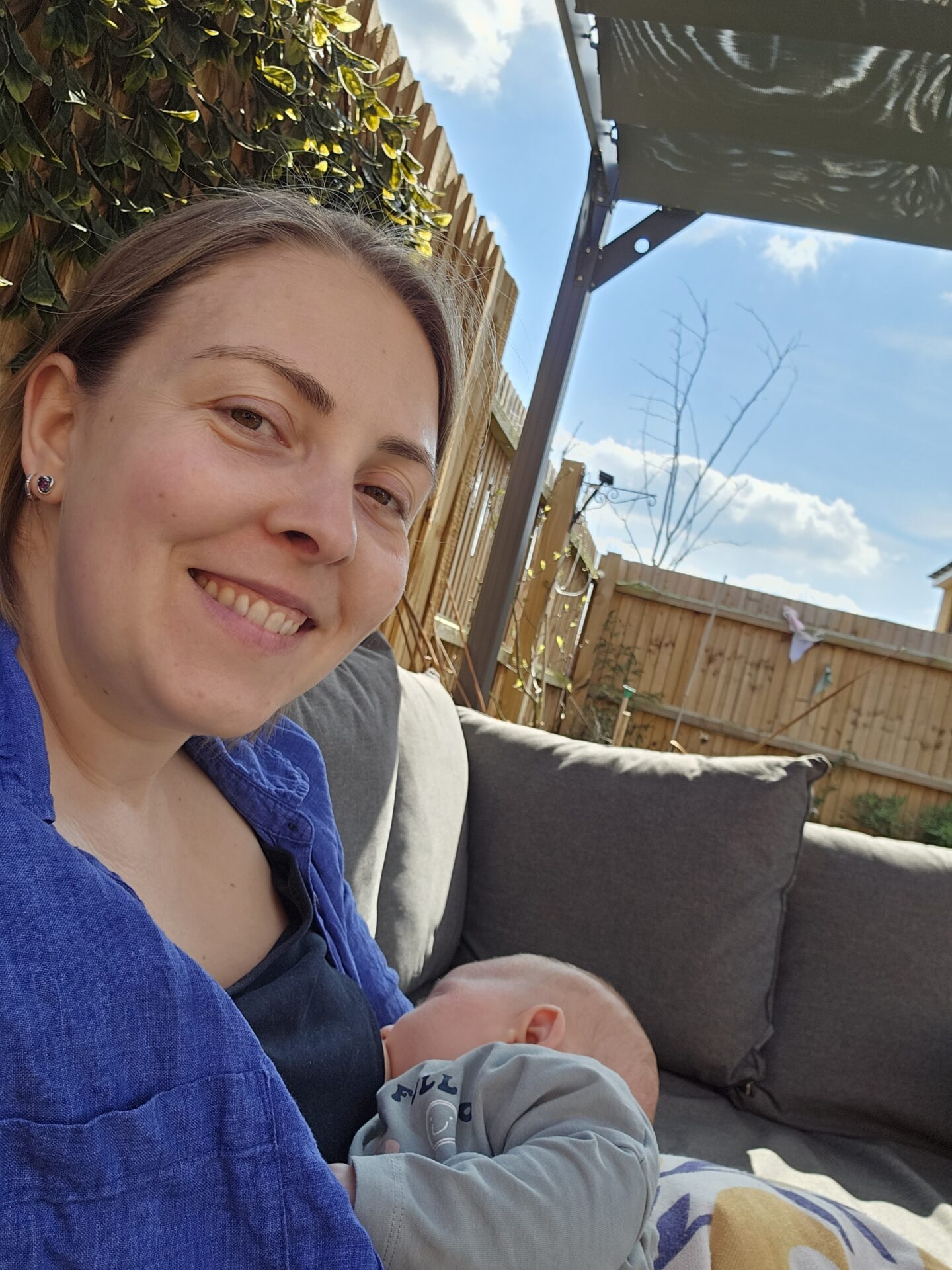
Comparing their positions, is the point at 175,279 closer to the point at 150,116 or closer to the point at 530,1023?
the point at 530,1023

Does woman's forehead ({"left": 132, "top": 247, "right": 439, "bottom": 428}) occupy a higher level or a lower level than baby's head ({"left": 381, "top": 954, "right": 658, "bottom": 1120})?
higher

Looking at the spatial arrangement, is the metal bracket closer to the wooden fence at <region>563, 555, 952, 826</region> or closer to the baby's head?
the baby's head

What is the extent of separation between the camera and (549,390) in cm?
407

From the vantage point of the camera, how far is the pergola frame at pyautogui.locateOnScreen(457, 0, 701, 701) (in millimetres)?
4055

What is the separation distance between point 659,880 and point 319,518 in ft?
5.70

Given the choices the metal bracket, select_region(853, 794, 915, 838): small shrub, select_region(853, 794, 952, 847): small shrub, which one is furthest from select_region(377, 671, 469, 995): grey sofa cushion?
select_region(853, 794, 915, 838): small shrub

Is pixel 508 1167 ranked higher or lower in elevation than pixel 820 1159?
higher

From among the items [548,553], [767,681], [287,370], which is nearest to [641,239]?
[548,553]

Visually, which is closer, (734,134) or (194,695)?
(194,695)

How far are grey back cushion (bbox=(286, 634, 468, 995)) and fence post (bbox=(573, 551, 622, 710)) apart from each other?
5.02 m

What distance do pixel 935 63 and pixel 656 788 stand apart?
2214mm

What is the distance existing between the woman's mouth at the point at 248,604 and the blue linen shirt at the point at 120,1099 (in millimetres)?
166

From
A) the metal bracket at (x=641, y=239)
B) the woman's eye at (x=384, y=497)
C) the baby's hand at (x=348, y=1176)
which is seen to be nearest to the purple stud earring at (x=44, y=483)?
the woman's eye at (x=384, y=497)

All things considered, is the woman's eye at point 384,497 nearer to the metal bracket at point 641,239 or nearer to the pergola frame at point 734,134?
the pergola frame at point 734,134
